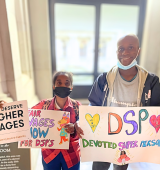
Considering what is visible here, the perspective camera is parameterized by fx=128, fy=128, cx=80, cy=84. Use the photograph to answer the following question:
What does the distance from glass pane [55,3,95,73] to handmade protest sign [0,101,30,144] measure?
4.92ft

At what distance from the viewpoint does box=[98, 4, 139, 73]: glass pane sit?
101 inches

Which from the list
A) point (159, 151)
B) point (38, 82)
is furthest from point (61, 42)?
point (159, 151)

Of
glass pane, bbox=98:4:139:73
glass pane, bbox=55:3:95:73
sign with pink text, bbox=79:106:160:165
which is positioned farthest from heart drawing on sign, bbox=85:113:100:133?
glass pane, bbox=98:4:139:73

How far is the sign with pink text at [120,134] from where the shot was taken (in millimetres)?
877

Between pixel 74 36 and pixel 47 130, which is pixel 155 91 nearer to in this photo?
pixel 47 130

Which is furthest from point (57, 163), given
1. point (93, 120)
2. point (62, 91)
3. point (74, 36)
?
point (74, 36)

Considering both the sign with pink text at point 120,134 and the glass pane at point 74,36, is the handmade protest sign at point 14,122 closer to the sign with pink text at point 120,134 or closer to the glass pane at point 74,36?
the sign with pink text at point 120,134

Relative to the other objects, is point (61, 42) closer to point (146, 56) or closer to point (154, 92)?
point (146, 56)

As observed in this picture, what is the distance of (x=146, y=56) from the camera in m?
2.23

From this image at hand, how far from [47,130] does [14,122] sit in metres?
0.24

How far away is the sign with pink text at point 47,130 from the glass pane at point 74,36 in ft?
4.86

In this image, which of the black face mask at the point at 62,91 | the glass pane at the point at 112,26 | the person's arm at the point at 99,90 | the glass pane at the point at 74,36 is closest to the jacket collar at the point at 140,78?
the person's arm at the point at 99,90

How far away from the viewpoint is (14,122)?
0.90 meters

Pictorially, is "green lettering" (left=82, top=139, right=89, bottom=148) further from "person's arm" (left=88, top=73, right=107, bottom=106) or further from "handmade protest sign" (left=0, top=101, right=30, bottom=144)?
"handmade protest sign" (left=0, top=101, right=30, bottom=144)
